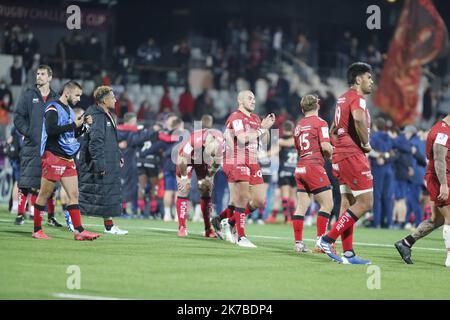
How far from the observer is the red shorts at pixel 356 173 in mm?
12984

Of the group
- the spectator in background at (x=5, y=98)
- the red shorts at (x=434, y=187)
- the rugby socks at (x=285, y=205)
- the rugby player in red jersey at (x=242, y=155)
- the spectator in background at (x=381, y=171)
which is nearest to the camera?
the red shorts at (x=434, y=187)

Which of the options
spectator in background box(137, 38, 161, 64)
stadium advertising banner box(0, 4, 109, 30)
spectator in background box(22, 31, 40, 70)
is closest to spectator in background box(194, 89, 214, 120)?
spectator in background box(137, 38, 161, 64)

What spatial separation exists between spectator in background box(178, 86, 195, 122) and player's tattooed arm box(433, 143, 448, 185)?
2145cm

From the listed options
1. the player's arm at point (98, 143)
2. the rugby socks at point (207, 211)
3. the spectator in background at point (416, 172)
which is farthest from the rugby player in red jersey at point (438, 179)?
the spectator in background at point (416, 172)

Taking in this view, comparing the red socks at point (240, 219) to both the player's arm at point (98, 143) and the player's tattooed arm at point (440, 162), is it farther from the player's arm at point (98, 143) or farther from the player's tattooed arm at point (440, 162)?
the player's tattooed arm at point (440, 162)

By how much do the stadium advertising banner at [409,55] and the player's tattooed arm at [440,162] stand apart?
78.0 feet

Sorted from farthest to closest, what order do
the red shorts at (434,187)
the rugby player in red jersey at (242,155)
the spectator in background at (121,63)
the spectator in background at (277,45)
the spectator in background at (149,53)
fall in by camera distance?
1. the spectator in background at (277,45)
2. the spectator in background at (149,53)
3. the spectator in background at (121,63)
4. the rugby player in red jersey at (242,155)
5. the red shorts at (434,187)

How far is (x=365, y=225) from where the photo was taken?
24109mm

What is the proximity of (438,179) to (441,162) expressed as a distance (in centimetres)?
24

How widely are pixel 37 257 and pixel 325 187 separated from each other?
4413mm

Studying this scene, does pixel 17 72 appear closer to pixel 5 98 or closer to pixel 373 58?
pixel 5 98

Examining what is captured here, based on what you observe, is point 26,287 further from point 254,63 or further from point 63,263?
point 254,63

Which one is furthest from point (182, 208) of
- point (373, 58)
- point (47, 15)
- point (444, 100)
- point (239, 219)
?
point (373, 58)
